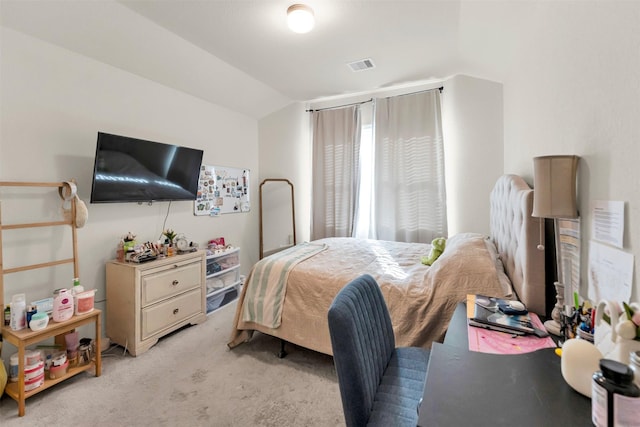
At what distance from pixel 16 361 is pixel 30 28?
91.2 inches

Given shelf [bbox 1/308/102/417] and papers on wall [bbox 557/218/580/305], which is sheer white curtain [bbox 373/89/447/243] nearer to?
papers on wall [bbox 557/218/580/305]

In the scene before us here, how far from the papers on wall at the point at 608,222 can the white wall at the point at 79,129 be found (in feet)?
10.9

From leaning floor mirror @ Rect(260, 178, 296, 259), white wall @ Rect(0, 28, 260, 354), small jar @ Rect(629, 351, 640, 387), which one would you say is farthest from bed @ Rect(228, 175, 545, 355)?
leaning floor mirror @ Rect(260, 178, 296, 259)

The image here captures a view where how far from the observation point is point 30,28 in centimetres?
200

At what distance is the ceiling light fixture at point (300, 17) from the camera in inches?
80.7

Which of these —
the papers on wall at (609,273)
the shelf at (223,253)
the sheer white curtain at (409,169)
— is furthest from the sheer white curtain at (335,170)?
the papers on wall at (609,273)

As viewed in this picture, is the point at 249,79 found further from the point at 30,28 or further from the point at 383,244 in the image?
the point at 383,244

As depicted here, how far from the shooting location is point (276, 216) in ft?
14.7

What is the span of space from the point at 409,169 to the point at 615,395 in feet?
10.7

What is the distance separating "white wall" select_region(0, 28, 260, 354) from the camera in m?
1.99

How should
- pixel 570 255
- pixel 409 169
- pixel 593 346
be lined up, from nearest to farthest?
pixel 593 346 < pixel 570 255 < pixel 409 169

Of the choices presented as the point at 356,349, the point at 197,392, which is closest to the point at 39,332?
the point at 197,392

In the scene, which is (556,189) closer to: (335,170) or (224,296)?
(335,170)

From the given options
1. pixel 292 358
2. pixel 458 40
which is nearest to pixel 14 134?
pixel 292 358
